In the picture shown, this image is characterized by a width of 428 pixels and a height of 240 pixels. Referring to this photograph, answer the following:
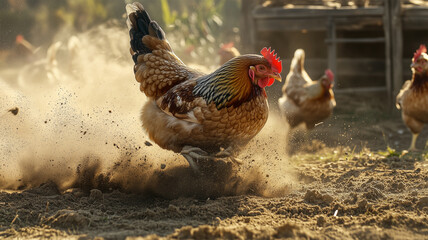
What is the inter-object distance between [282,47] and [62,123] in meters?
7.13

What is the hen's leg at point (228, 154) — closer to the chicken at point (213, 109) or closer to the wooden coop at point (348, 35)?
the chicken at point (213, 109)

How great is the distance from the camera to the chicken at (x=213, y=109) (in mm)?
4438

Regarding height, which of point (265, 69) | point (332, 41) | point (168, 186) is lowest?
point (168, 186)

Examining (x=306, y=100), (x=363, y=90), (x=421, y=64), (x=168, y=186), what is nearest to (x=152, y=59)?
(x=168, y=186)

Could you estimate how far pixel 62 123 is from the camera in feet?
17.6

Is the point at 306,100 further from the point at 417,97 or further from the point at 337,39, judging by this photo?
the point at 337,39

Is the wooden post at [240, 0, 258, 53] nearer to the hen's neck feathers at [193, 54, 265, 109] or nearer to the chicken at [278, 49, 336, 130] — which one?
the chicken at [278, 49, 336, 130]

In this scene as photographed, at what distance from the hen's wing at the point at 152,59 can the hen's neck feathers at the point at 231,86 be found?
455 millimetres

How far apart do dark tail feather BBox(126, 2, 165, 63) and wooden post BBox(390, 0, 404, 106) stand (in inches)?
242

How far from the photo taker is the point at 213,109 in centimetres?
442

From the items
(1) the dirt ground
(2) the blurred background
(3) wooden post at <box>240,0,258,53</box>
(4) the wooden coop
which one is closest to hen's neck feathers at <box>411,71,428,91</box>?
(1) the dirt ground

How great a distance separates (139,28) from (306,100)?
10.6 ft

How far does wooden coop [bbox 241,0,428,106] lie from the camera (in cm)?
991

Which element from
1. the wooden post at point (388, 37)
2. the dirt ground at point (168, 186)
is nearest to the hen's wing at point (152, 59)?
A: the dirt ground at point (168, 186)
